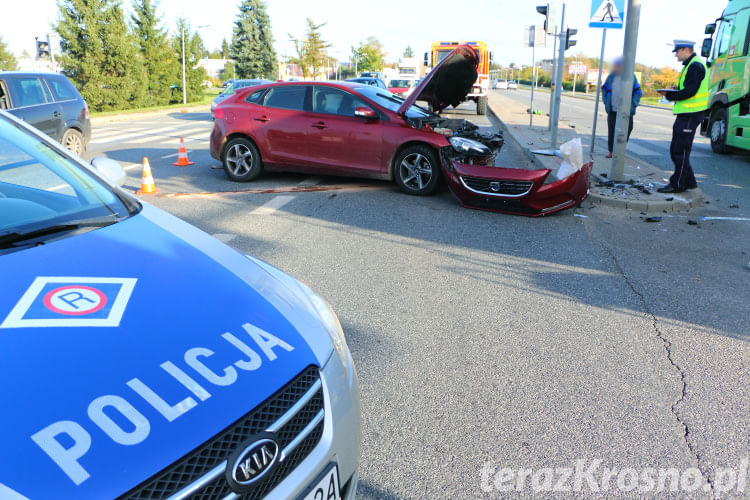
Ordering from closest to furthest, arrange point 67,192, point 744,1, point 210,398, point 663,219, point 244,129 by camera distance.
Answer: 1. point 210,398
2. point 67,192
3. point 663,219
4. point 244,129
5. point 744,1

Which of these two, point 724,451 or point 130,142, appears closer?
point 724,451

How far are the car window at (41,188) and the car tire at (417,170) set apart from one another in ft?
19.0

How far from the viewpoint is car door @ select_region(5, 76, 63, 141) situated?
398 inches

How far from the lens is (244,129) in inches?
365

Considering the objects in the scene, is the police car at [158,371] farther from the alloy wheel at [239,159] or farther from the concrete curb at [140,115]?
the concrete curb at [140,115]

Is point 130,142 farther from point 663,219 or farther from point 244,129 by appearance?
point 663,219

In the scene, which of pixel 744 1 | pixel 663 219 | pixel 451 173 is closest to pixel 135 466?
pixel 451 173

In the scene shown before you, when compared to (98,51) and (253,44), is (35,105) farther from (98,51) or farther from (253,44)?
(253,44)

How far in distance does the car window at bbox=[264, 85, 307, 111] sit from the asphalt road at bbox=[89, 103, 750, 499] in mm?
2029

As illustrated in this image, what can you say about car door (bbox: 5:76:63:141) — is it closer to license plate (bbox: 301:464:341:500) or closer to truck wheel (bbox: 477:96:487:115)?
license plate (bbox: 301:464:341:500)

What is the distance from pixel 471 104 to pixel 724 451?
3119 centimetres

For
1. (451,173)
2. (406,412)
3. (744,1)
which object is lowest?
(406,412)

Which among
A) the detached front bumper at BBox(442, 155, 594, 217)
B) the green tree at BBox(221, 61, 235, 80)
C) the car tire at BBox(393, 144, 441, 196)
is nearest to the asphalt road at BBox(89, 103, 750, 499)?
the detached front bumper at BBox(442, 155, 594, 217)

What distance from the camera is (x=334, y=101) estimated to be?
890 cm
